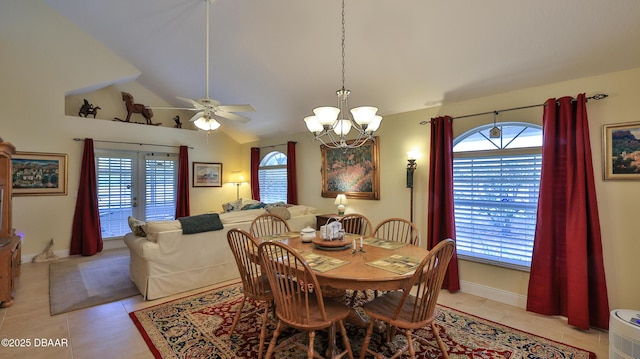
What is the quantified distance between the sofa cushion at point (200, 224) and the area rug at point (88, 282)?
985 millimetres

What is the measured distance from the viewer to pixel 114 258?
16.6 ft

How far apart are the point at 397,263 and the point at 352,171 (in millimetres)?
2908

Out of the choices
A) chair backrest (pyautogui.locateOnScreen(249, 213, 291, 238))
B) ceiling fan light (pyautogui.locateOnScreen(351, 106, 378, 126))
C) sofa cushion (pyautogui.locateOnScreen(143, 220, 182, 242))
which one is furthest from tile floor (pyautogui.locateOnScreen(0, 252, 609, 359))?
ceiling fan light (pyautogui.locateOnScreen(351, 106, 378, 126))

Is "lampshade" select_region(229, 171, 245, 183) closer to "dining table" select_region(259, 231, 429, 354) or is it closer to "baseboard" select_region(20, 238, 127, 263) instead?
"baseboard" select_region(20, 238, 127, 263)

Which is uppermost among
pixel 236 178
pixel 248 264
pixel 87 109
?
pixel 87 109

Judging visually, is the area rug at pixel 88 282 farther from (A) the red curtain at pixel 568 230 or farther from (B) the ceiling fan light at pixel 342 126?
(A) the red curtain at pixel 568 230

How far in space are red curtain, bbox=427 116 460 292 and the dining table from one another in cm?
119

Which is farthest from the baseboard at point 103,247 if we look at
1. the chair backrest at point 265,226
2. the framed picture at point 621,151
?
the framed picture at point 621,151

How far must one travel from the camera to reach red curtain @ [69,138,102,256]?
17.0 feet

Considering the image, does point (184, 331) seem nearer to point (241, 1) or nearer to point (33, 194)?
point (241, 1)

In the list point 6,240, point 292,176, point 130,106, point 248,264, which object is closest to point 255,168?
point 292,176

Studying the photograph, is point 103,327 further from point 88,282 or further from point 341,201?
point 341,201

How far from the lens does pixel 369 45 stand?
3.24m

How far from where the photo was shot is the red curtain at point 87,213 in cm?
520
